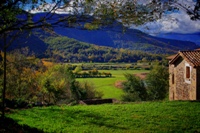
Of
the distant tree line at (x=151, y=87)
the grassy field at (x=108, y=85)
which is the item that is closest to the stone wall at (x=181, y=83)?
the distant tree line at (x=151, y=87)

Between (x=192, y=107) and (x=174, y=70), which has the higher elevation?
(x=174, y=70)

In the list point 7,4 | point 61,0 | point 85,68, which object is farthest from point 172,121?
point 85,68

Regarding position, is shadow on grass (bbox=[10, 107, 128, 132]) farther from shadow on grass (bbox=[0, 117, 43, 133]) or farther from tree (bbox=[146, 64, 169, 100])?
tree (bbox=[146, 64, 169, 100])

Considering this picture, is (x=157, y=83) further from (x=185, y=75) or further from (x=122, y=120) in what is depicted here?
(x=122, y=120)

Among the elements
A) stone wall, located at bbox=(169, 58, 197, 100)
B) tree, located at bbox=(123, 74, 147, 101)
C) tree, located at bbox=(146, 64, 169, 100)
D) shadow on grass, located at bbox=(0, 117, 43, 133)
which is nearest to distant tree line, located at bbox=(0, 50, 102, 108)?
tree, located at bbox=(123, 74, 147, 101)

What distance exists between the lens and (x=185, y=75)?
762 inches

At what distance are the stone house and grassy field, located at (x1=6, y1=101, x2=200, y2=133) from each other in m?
5.54

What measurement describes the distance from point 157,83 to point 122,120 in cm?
2619

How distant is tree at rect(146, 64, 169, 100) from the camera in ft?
113

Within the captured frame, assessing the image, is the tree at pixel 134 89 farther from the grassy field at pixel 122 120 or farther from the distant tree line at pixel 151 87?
the grassy field at pixel 122 120

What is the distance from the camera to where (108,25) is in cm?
609

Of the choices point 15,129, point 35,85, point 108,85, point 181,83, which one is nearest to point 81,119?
point 15,129

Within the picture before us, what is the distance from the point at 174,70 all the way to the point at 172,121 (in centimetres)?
1233

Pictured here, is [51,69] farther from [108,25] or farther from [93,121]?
[108,25]
